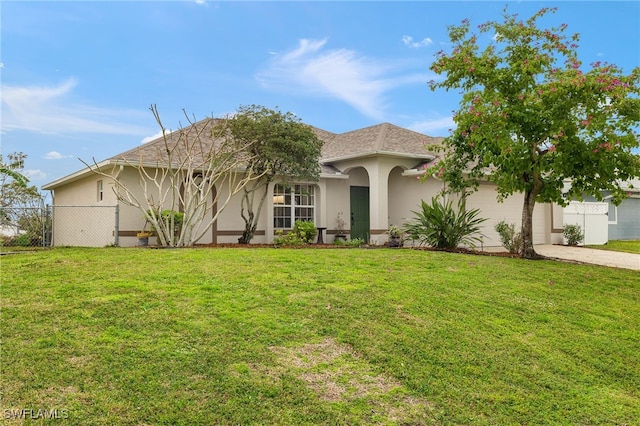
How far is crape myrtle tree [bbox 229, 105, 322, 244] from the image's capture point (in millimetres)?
14805

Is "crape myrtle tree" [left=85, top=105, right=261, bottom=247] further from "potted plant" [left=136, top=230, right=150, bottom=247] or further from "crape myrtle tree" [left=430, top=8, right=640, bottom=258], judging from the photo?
"crape myrtle tree" [left=430, top=8, right=640, bottom=258]

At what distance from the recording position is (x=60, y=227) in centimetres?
2031

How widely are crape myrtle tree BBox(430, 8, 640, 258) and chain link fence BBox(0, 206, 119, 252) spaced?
10.8 metres

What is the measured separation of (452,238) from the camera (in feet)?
44.1

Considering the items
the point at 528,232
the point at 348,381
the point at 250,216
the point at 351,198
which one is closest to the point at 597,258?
the point at 528,232

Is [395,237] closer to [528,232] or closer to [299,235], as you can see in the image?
[299,235]

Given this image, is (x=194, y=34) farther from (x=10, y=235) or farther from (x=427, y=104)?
(x=10, y=235)

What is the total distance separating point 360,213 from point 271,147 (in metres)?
5.36

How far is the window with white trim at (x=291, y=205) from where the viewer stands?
17.0 meters

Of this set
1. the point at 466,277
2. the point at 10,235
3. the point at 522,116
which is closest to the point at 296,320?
the point at 466,277

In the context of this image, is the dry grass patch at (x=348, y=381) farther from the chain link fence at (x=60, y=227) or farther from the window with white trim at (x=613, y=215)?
the window with white trim at (x=613, y=215)

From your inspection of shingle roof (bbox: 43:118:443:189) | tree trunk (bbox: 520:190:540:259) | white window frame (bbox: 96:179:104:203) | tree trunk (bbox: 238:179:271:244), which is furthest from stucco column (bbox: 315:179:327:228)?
white window frame (bbox: 96:179:104:203)

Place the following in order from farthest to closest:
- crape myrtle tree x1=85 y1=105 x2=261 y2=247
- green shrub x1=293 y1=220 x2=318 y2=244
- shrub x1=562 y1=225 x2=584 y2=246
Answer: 1. shrub x1=562 y1=225 x2=584 y2=246
2. green shrub x1=293 y1=220 x2=318 y2=244
3. crape myrtle tree x1=85 y1=105 x2=261 y2=247

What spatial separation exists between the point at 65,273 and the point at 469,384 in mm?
6574
